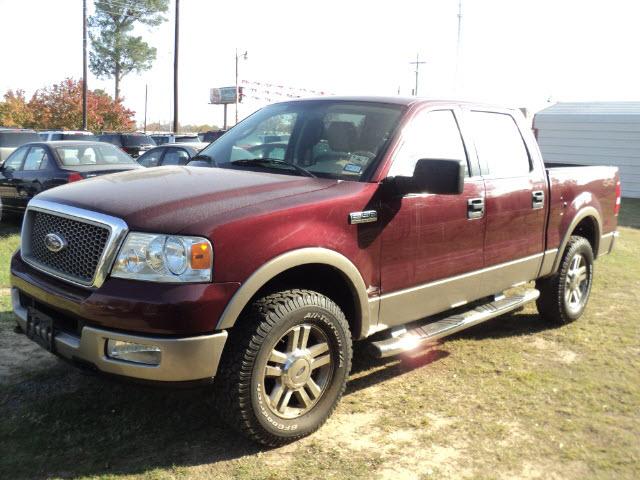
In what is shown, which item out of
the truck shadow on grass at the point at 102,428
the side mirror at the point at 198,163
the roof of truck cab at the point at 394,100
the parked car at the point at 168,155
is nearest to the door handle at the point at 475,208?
the roof of truck cab at the point at 394,100

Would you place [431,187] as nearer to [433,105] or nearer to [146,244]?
[433,105]

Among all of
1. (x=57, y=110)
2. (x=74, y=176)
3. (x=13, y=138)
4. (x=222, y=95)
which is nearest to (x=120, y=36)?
(x=57, y=110)

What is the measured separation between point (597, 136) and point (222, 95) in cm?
6041

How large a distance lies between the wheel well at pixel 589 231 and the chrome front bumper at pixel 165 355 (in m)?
4.15

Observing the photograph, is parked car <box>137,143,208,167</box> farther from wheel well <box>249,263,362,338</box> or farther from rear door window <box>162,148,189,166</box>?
wheel well <box>249,263,362,338</box>

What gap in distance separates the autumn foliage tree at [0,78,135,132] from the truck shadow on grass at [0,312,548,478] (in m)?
44.2

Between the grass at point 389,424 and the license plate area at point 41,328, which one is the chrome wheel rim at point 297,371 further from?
the license plate area at point 41,328

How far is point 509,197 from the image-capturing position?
4.72 metres

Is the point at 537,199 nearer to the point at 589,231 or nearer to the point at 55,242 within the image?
the point at 589,231

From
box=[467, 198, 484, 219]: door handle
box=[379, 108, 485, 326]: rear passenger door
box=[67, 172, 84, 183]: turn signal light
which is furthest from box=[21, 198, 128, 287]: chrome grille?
box=[67, 172, 84, 183]: turn signal light

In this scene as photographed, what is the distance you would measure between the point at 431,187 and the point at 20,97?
1954 inches

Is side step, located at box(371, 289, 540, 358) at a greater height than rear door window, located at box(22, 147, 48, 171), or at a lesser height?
lesser

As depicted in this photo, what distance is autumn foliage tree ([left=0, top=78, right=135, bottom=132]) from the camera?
147 ft

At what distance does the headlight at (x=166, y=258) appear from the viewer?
9.69 feet
